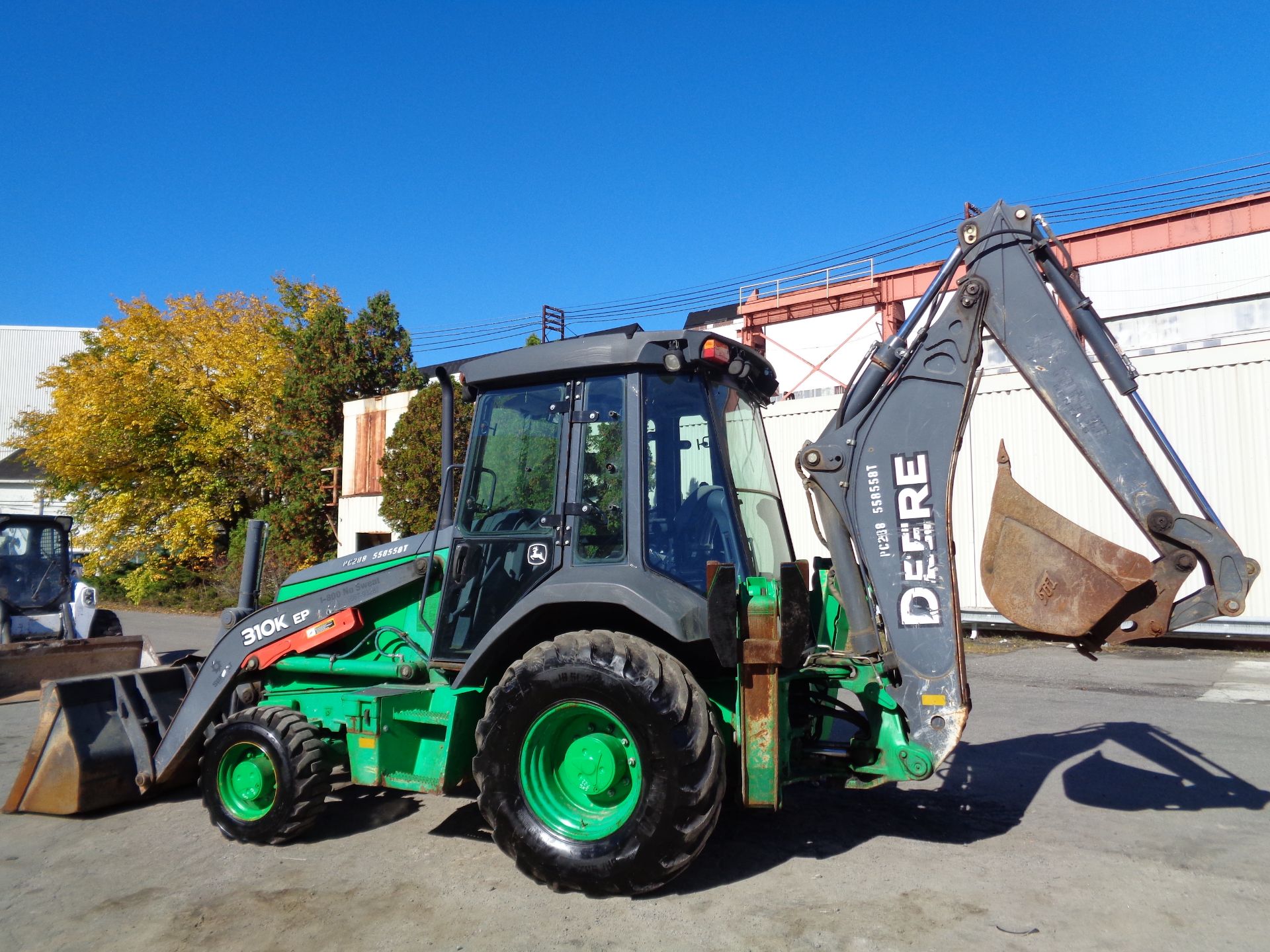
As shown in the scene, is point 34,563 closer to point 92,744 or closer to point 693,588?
point 92,744

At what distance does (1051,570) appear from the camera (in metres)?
4.68

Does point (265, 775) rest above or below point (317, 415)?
below

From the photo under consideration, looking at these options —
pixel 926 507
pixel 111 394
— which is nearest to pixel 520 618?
pixel 926 507

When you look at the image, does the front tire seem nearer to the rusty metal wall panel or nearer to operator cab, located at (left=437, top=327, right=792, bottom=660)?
operator cab, located at (left=437, top=327, right=792, bottom=660)

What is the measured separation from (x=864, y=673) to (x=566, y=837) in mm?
1681

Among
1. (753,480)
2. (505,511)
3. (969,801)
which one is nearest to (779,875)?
(969,801)

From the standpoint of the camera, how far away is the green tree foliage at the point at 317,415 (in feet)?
82.7

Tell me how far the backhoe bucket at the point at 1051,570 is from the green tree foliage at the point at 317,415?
22500 mm

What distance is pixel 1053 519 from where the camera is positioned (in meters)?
4.72

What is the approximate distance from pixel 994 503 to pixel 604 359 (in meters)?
2.15

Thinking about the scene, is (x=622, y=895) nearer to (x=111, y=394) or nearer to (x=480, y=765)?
(x=480, y=765)

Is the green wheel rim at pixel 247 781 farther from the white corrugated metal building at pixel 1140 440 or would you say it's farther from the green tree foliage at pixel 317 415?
the green tree foliage at pixel 317 415

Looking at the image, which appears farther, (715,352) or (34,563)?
(34,563)

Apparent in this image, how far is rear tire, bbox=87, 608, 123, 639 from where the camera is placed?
38.0ft
